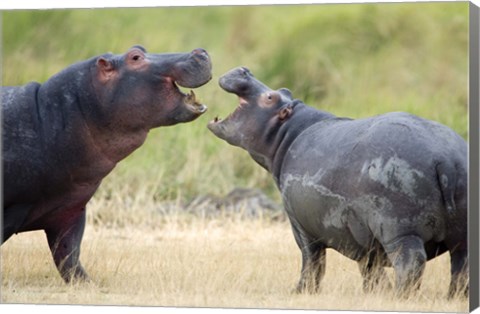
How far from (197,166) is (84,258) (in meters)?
5.09

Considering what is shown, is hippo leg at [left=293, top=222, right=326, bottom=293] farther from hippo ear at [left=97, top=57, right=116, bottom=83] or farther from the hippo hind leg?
hippo ear at [left=97, top=57, right=116, bottom=83]

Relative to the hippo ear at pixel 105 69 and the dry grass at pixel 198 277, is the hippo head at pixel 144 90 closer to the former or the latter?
the hippo ear at pixel 105 69

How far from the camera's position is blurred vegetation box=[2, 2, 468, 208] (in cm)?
1603

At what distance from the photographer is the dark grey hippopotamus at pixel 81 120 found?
9.84 m

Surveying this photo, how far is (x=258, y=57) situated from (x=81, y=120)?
1003cm

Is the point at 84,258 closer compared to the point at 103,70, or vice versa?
the point at 103,70

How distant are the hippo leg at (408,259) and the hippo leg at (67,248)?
276cm

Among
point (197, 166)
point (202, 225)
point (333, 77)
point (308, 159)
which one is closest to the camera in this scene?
point (308, 159)

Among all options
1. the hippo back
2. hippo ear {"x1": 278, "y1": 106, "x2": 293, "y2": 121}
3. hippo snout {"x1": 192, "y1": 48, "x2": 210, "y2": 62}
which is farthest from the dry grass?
hippo snout {"x1": 192, "y1": 48, "x2": 210, "y2": 62}

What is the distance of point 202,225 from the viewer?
14211 mm

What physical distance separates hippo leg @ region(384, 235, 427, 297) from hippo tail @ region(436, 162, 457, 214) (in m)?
0.31

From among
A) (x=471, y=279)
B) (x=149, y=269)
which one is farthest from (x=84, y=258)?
(x=471, y=279)

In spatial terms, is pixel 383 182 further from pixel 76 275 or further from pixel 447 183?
pixel 76 275

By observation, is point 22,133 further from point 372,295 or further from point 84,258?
point 372,295
